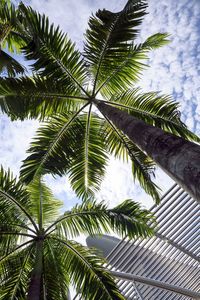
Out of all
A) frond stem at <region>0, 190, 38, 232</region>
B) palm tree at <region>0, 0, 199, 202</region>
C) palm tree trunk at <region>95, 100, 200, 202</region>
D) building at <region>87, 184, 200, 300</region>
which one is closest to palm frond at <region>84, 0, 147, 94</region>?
palm tree at <region>0, 0, 199, 202</region>

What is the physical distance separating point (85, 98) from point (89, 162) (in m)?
1.81

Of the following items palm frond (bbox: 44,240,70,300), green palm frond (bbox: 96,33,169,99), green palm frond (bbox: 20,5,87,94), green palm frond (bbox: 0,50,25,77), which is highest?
green palm frond (bbox: 0,50,25,77)

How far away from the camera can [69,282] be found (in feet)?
25.5

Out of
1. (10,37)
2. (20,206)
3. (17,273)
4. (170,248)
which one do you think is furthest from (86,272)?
(10,37)

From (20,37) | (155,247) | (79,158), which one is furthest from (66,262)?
(20,37)

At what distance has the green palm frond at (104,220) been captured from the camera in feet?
24.1

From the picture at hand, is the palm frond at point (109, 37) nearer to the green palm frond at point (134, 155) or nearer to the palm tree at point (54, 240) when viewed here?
the green palm frond at point (134, 155)

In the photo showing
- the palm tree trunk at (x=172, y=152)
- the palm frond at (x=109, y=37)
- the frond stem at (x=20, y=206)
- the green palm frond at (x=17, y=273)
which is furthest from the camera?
the frond stem at (x=20, y=206)

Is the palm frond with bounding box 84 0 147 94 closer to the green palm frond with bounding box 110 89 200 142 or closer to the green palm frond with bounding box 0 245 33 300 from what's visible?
the green palm frond with bounding box 110 89 200 142

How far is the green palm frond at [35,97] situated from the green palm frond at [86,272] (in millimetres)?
3175

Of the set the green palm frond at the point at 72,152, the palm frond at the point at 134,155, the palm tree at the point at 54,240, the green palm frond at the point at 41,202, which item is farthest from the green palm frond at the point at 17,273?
→ the palm frond at the point at 134,155

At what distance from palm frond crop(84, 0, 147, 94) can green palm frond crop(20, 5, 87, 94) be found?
349 mm

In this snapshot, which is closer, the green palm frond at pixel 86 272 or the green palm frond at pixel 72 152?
the green palm frond at pixel 86 272

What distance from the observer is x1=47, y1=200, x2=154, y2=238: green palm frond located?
7336 mm
